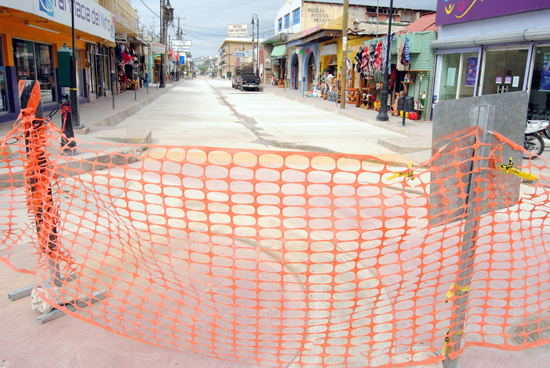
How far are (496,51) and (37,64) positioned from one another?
15.8m

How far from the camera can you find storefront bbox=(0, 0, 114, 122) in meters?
12.2

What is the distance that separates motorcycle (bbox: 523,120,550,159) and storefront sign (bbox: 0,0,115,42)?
1203cm

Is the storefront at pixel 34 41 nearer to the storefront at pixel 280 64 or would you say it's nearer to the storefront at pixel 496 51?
the storefront at pixel 496 51

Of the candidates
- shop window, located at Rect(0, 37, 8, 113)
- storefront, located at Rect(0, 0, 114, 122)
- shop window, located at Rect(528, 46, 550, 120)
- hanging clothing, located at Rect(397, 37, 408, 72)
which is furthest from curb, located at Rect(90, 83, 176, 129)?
shop window, located at Rect(528, 46, 550, 120)

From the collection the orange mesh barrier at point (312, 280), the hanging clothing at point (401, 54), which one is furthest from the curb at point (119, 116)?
the hanging clothing at point (401, 54)

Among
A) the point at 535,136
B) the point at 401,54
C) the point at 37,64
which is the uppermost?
the point at 401,54

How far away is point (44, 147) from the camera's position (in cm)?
367

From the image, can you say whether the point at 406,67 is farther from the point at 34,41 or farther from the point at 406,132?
the point at 34,41

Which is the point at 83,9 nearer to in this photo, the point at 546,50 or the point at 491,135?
the point at 546,50

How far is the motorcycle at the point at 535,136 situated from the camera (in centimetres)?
1020

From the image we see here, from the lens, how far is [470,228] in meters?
2.69

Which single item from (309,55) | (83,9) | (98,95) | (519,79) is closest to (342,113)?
(519,79)

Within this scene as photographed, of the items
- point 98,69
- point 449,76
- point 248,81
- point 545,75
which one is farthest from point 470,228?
point 248,81

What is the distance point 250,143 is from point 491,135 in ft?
33.5
